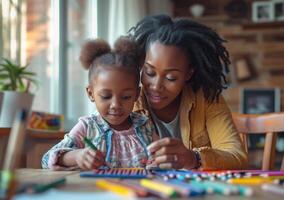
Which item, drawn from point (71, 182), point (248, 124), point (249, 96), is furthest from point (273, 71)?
point (71, 182)

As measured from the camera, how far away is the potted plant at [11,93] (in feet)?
6.54

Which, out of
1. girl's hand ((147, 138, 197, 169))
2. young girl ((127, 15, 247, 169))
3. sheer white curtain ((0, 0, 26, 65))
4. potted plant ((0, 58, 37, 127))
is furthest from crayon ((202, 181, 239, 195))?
sheer white curtain ((0, 0, 26, 65))

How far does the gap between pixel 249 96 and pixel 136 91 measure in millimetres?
3092

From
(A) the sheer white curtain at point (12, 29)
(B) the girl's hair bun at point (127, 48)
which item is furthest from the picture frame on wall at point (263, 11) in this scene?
(B) the girl's hair bun at point (127, 48)

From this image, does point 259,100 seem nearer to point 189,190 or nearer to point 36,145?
point 36,145

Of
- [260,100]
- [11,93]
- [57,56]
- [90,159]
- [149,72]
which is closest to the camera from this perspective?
[90,159]

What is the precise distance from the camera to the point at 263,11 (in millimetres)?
4430

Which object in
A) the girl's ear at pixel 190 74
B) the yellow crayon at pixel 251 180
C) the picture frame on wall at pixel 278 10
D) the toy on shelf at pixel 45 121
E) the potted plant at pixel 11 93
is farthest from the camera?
Result: the picture frame on wall at pixel 278 10

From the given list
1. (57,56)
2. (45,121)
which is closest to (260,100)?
(57,56)

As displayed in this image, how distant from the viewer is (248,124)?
1.62 m

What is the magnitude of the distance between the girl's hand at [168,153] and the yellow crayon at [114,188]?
0.24 metres

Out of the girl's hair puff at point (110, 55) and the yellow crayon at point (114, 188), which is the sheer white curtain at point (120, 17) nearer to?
the girl's hair puff at point (110, 55)

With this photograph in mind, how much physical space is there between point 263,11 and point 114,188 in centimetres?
399

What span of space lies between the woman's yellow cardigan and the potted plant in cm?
66
